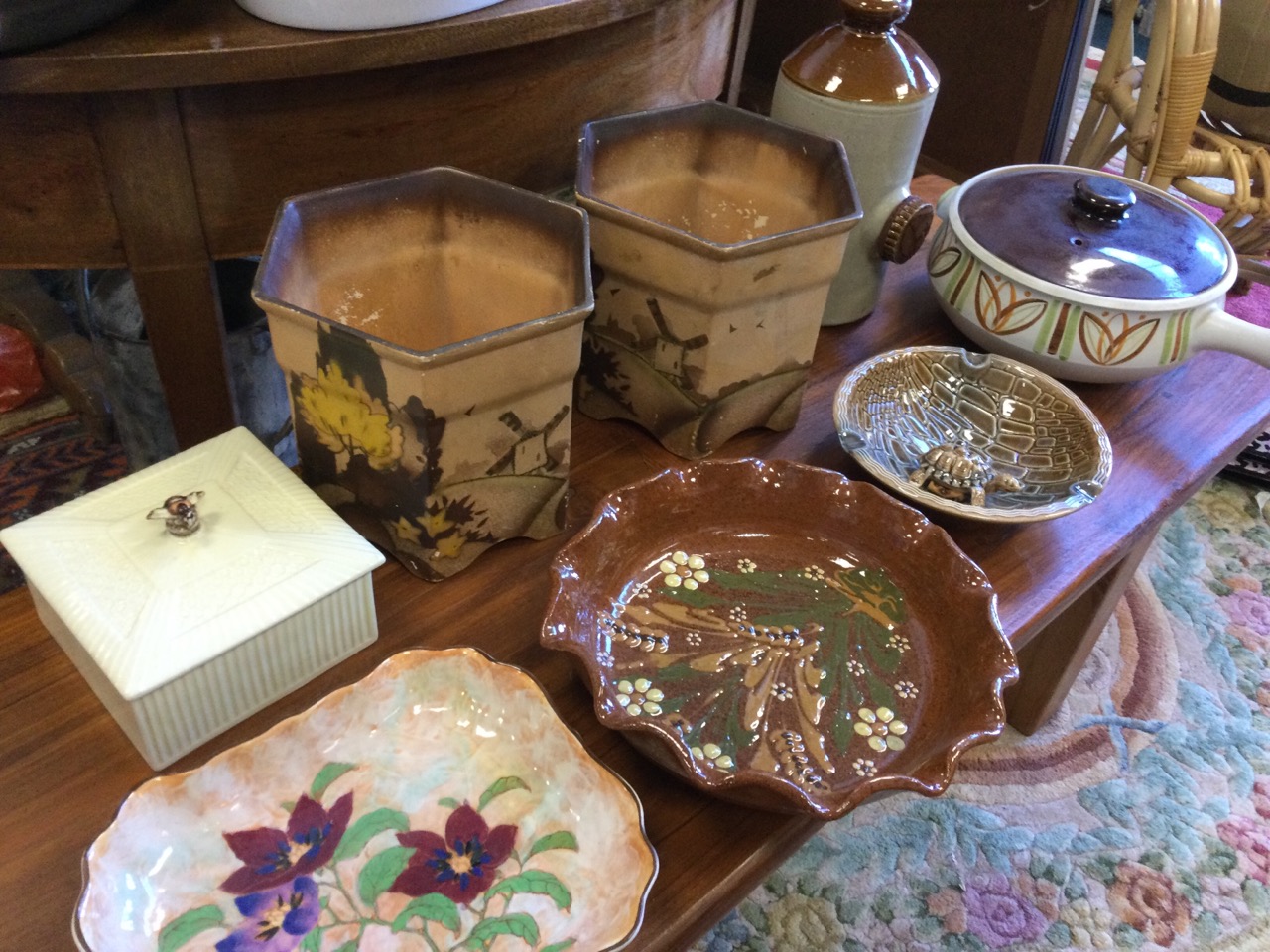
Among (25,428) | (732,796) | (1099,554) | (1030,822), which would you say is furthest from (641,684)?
(25,428)

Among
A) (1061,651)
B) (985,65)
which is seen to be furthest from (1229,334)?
(985,65)

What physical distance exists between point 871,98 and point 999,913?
0.73m

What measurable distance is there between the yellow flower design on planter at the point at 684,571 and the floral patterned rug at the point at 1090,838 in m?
0.41

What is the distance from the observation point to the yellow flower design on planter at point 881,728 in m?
0.53

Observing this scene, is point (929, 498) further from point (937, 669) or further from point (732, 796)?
point (732, 796)

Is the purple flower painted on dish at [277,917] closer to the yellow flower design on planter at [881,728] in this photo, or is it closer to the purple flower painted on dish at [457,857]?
the purple flower painted on dish at [457,857]

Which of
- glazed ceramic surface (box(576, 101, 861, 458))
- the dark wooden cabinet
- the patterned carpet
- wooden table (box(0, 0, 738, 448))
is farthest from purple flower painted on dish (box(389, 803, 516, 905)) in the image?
the dark wooden cabinet

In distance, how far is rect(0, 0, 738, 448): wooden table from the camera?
1.85 feet

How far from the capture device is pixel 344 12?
0.57m

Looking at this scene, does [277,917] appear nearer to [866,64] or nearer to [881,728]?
[881,728]

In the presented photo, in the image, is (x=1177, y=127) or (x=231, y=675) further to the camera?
(x=1177, y=127)

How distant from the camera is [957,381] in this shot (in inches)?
29.9

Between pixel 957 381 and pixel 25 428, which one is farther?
pixel 25 428

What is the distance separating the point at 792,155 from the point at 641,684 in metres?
0.37
